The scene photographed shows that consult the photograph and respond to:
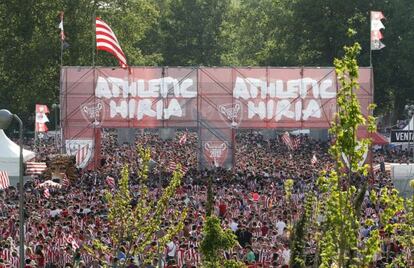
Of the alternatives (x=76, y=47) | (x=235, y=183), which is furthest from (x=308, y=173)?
(x=76, y=47)

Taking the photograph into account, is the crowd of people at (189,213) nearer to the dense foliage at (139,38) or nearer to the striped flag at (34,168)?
the striped flag at (34,168)

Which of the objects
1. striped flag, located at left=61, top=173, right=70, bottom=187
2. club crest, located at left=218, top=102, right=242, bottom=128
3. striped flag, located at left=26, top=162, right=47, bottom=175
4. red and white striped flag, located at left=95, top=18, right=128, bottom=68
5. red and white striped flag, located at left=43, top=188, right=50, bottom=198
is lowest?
red and white striped flag, located at left=43, top=188, right=50, bottom=198

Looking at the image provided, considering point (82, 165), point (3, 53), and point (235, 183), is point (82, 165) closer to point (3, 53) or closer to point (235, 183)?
point (235, 183)

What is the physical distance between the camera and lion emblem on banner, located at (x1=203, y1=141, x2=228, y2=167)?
168ft

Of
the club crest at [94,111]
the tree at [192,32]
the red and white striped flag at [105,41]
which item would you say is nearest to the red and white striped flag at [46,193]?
the red and white striped flag at [105,41]

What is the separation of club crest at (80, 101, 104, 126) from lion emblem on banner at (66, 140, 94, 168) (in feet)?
2.83

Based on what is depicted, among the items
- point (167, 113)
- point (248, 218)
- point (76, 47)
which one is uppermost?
point (76, 47)

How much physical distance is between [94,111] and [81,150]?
77.0 inches

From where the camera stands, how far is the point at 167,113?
51594mm

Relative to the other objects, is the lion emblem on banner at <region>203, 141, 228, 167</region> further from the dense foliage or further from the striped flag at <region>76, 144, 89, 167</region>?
the dense foliage

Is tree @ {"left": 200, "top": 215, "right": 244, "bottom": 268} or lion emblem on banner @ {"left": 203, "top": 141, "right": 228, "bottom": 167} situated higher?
lion emblem on banner @ {"left": 203, "top": 141, "right": 228, "bottom": 167}

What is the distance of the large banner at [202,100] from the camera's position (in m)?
51.3

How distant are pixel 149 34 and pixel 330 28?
33.0 meters

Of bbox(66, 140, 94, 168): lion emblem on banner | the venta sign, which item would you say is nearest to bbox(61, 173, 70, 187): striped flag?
bbox(66, 140, 94, 168): lion emblem on banner
